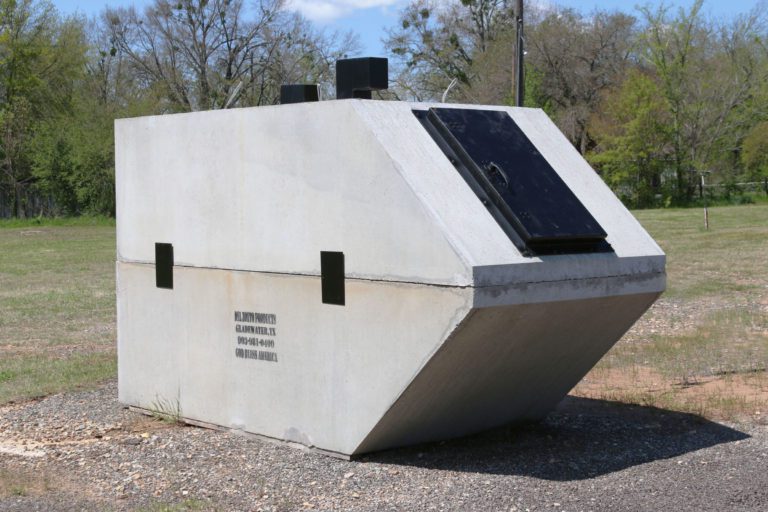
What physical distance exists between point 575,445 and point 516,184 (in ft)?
5.68

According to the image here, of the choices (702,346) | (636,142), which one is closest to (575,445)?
(702,346)

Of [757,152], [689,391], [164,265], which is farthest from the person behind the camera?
[757,152]

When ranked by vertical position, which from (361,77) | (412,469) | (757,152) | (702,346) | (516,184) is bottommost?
(702,346)

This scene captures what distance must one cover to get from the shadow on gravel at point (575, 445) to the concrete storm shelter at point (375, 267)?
15 centimetres

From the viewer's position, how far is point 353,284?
6.39 m

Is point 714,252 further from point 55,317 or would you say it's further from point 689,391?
point 689,391

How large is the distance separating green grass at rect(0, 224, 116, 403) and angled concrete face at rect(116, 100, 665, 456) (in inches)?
95.7

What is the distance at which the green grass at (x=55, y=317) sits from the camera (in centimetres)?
1012

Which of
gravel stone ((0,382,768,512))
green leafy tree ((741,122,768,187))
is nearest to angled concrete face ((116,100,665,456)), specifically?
gravel stone ((0,382,768,512))

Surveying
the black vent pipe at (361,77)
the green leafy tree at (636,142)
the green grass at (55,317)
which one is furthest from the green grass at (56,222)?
the black vent pipe at (361,77)

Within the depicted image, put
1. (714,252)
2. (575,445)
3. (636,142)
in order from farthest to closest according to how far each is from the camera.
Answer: (636,142) → (714,252) → (575,445)

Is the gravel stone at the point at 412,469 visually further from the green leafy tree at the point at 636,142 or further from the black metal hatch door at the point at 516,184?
the green leafy tree at the point at 636,142

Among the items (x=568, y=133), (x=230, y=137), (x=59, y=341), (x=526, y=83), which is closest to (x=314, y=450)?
(x=230, y=137)

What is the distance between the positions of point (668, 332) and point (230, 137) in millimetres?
7180
